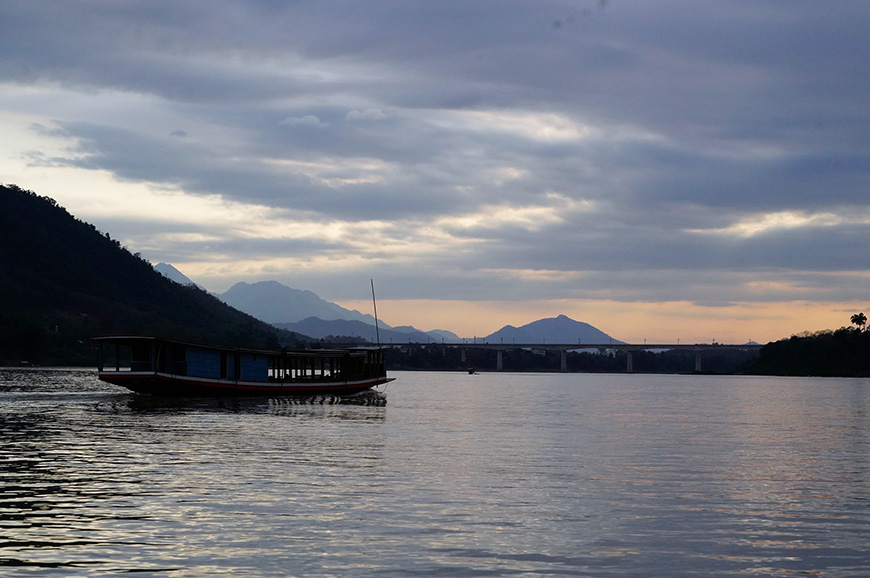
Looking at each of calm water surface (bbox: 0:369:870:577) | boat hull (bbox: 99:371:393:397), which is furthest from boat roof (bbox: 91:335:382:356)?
calm water surface (bbox: 0:369:870:577)

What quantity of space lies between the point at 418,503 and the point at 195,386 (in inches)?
2331

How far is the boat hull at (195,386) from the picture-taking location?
78.8m

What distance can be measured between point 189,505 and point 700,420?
5622 centimetres

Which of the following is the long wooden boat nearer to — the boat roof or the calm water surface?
the boat roof

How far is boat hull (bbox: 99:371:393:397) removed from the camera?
7875cm

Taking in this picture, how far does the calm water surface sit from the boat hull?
954 inches

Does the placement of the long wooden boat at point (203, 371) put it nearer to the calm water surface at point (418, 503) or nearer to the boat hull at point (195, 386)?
the boat hull at point (195, 386)

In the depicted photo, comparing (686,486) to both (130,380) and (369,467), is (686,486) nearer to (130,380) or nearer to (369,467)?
(369,467)

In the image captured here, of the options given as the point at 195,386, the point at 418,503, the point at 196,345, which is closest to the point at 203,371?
the point at 195,386

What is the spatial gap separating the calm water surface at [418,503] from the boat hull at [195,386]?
24.2m

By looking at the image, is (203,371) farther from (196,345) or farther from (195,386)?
(196,345)

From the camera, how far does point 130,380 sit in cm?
7894

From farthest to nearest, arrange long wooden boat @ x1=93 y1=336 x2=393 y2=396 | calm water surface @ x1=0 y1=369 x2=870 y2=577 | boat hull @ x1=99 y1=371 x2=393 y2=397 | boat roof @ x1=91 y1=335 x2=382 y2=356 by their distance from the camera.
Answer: long wooden boat @ x1=93 y1=336 x2=393 y2=396, boat hull @ x1=99 y1=371 x2=393 y2=397, boat roof @ x1=91 y1=335 x2=382 y2=356, calm water surface @ x1=0 y1=369 x2=870 y2=577

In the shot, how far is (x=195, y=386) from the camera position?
Result: 81.6 metres
